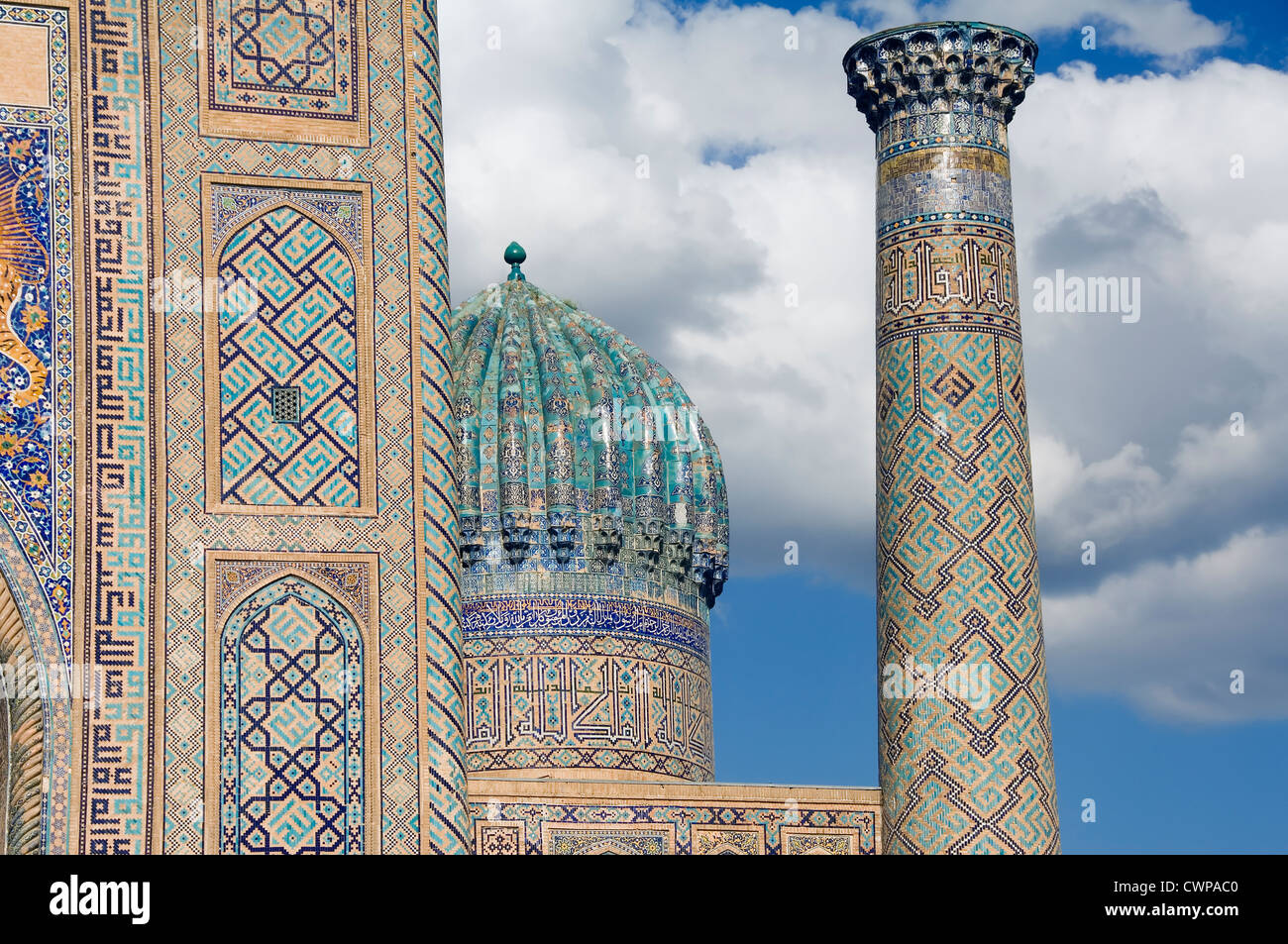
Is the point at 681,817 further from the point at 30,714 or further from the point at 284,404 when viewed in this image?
the point at 30,714

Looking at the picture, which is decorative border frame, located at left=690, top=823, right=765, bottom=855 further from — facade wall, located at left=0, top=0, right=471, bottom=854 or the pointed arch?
the pointed arch

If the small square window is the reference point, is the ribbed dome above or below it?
above

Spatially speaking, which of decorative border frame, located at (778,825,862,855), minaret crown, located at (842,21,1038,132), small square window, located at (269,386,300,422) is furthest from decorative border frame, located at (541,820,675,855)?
minaret crown, located at (842,21,1038,132)

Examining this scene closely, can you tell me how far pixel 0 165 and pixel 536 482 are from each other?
179 inches

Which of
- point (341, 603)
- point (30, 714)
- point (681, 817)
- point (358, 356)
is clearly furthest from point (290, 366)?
point (681, 817)

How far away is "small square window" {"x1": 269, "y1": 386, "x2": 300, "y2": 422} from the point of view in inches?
397

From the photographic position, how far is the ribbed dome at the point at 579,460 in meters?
14.0

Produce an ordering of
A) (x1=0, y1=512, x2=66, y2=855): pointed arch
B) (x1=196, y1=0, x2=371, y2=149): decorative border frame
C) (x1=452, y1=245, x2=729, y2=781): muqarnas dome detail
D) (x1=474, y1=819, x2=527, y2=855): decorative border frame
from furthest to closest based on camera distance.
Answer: (x1=452, y1=245, x2=729, y2=781): muqarnas dome detail < (x1=474, y1=819, x2=527, y2=855): decorative border frame < (x1=196, y1=0, x2=371, y2=149): decorative border frame < (x1=0, y1=512, x2=66, y2=855): pointed arch

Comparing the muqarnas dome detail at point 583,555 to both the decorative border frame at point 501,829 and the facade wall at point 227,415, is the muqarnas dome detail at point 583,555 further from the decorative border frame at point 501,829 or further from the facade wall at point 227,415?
the facade wall at point 227,415

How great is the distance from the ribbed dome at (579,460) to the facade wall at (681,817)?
99.5 inches

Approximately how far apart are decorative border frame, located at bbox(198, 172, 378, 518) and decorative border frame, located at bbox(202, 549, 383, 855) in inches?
6.8

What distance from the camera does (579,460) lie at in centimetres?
1411

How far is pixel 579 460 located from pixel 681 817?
9.87 feet
